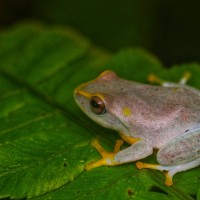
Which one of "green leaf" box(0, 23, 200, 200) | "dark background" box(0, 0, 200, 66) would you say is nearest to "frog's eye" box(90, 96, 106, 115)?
"green leaf" box(0, 23, 200, 200)

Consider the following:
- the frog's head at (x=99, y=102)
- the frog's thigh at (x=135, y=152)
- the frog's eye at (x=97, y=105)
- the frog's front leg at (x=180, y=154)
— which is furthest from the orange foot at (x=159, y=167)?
the frog's eye at (x=97, y=105)

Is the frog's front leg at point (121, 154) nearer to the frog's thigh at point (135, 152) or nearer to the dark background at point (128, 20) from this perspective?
the frog's thigh at point (135, 152)

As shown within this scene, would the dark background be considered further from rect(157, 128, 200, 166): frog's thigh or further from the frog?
rect(157, 128, 200, 166): frog's thigh

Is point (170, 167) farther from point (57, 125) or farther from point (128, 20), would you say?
point (128, 20)

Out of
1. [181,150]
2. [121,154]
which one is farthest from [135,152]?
[181,150]

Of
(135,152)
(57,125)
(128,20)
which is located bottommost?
(128,20)

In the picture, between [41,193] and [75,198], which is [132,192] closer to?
[75,198]
